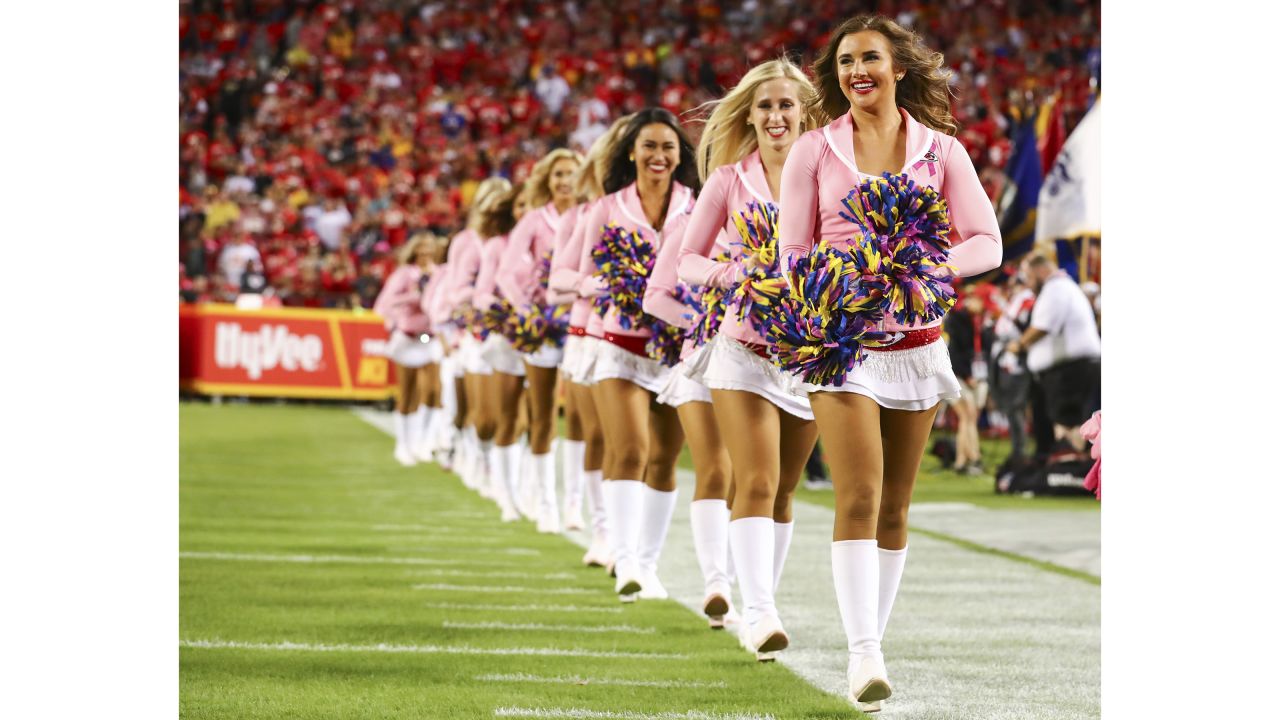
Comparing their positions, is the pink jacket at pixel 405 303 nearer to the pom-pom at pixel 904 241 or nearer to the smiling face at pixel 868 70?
the smiling face at pixel 868 70

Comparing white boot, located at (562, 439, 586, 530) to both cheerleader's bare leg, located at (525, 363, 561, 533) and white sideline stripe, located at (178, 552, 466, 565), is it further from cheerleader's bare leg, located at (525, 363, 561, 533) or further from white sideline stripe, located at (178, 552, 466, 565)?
white sideline stripe, located at (178, 552, 466, 565)

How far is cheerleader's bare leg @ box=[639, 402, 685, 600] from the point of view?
19.2 feet

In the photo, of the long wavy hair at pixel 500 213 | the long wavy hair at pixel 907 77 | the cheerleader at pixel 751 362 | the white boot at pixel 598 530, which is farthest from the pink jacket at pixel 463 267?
the long wavy hair at pixel 907 77

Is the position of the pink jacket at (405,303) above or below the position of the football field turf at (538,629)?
above

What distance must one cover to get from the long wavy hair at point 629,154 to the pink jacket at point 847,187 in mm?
2038

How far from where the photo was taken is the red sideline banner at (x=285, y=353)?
19.4 m

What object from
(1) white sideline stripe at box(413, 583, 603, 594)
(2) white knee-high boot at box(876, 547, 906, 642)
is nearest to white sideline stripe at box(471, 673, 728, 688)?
(2) white knee-high boot at box(876, 547, 906, 642)
